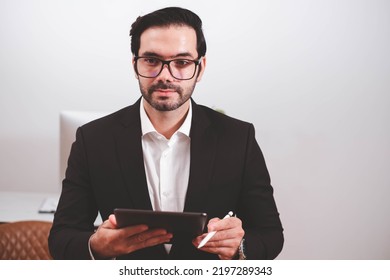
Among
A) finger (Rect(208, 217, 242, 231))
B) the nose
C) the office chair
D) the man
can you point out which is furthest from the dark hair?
the office chair

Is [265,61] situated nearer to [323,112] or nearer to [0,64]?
[323,112]

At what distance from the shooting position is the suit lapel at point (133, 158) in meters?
1.35

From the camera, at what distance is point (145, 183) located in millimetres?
1362

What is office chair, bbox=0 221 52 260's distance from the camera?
161 centimetres

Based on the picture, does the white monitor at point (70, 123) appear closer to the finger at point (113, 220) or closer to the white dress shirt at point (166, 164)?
the white dress shirt at point (166, 164)

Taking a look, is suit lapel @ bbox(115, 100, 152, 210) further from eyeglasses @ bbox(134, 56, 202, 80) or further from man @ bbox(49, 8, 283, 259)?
eyeglasses @ bbox(134, 56, 202, 80)

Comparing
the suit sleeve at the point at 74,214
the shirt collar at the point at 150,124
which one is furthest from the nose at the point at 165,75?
the suit sleeve at the point at 74,214

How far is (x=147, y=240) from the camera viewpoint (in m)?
1.19

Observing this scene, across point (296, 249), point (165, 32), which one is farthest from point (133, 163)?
point (296, 249)

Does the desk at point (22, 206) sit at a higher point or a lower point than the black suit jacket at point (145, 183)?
lower

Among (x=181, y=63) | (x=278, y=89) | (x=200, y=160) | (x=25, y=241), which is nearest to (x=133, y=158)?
(x=200, y=160)

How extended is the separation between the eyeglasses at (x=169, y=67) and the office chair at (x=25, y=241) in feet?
2.04

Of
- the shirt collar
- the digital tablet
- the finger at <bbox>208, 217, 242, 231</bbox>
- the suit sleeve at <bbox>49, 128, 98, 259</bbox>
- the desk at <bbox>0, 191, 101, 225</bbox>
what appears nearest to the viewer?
the digital tablet

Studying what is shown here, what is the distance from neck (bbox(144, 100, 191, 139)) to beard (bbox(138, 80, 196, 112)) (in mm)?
19
